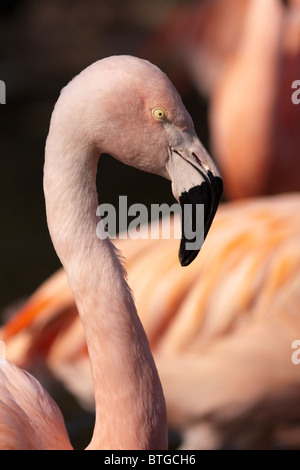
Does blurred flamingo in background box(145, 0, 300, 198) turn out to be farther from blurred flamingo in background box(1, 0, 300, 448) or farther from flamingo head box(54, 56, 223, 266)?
flamingo head box(54, 56, 223, 266)

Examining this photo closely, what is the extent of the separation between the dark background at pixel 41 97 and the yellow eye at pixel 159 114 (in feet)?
5.76

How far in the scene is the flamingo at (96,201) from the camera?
1.56 metres

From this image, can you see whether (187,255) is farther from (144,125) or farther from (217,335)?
(217,335)

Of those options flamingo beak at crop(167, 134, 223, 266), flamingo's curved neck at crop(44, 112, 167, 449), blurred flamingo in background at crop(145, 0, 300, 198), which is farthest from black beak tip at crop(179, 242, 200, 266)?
blurred flamingo in background at crop(145, 0, 300, 198)

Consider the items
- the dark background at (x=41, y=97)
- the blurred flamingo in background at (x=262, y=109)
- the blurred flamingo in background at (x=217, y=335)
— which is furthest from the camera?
the dark background at (x=41, y=97)

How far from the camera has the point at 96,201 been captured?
165 cm

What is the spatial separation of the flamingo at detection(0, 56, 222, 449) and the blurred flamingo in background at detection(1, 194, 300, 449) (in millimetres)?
810

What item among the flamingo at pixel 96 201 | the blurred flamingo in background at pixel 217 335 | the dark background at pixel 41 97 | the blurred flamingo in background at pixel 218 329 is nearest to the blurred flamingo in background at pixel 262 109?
the blurred flamingo in background at pixel 218 329

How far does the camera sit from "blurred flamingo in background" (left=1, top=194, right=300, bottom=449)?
2.50m

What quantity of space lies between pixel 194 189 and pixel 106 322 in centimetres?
35

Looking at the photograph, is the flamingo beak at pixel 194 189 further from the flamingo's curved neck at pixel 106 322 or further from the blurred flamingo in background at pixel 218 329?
the blurred flamingo in background at pixel 218 329

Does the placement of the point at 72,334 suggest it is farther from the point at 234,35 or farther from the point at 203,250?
the point at 234,35

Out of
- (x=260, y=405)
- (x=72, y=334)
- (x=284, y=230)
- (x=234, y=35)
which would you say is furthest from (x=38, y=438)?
(x=234, y=35)

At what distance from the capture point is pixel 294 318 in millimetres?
2508
